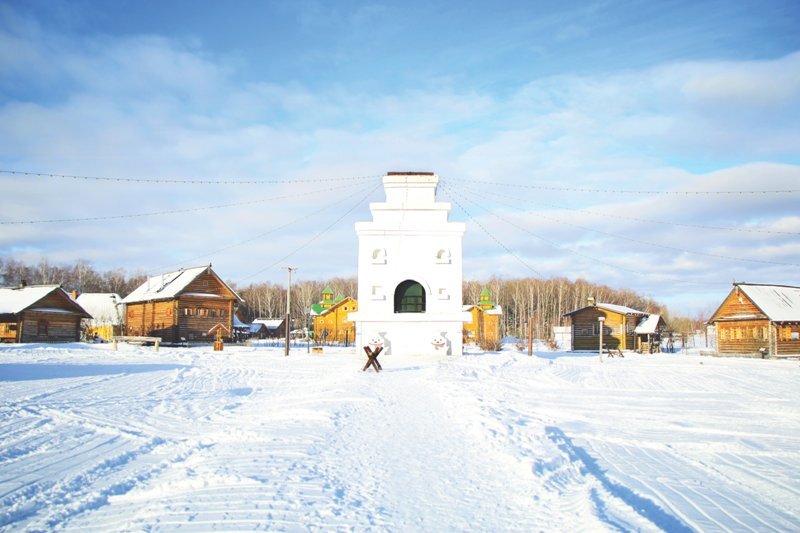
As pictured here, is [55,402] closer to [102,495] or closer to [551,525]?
[102,495]

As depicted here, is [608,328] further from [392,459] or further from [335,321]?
[392,459]

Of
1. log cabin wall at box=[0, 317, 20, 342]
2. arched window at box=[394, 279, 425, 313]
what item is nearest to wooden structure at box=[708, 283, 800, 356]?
arched window at box=[394, 279, 425, 313]

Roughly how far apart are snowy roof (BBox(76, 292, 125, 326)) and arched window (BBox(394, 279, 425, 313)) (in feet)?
143

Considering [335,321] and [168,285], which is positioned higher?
[168,285]

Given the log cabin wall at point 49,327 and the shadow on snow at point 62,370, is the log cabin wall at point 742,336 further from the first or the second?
the log cabin wall at point 49,327

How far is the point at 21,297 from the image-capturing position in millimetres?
39812

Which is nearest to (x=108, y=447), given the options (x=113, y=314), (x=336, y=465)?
(x=336, y=465)

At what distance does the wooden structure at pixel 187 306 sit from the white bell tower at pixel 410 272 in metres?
20.5

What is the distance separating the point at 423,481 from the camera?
5766mm

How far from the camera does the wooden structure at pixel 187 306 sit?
4050cm

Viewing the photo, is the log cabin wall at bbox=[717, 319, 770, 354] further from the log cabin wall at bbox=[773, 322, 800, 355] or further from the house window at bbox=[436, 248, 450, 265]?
the house window at bbox=[436, 248, 450, 265]

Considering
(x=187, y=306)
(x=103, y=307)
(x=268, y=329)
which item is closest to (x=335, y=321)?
(x=187, y=306)

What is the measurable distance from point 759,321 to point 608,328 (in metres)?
12.2

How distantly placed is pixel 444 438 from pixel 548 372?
13.2m
